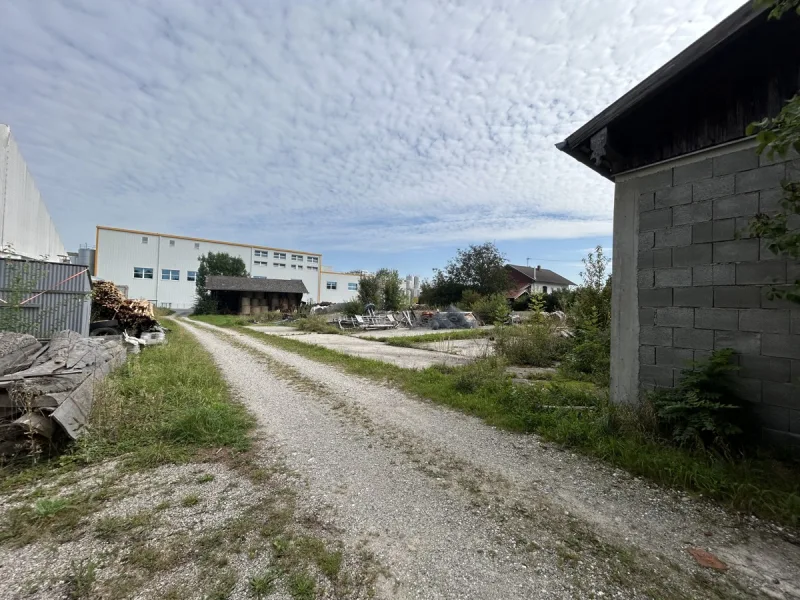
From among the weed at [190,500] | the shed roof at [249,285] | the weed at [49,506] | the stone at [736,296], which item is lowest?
the weed at [49,506]

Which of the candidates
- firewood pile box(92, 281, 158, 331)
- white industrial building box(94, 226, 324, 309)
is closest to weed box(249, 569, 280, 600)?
firewood pile box(92, 281, 158, 331)

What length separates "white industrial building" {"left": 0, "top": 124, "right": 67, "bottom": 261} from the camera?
10359 millimetres

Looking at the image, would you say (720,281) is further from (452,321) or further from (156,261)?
(156,261)

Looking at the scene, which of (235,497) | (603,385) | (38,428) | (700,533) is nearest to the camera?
(700,533)

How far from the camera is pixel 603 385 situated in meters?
6.60

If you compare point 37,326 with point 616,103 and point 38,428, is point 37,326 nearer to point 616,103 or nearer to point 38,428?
point 38,428

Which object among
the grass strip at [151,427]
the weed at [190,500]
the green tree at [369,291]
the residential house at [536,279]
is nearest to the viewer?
the weed at [190,500]

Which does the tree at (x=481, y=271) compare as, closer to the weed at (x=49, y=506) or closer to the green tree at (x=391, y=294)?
the green tree at (x=391, y=294)

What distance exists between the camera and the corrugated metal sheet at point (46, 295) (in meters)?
8.35

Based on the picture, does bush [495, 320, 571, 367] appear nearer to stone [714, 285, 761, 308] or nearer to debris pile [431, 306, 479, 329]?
stone [714, 285, 761, 308]

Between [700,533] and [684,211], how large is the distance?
349cm

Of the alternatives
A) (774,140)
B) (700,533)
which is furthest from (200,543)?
(774,140)

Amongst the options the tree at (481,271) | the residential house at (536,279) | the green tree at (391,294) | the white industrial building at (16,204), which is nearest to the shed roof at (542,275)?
the residential house at (536,279)

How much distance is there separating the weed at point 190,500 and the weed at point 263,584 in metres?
1.17
